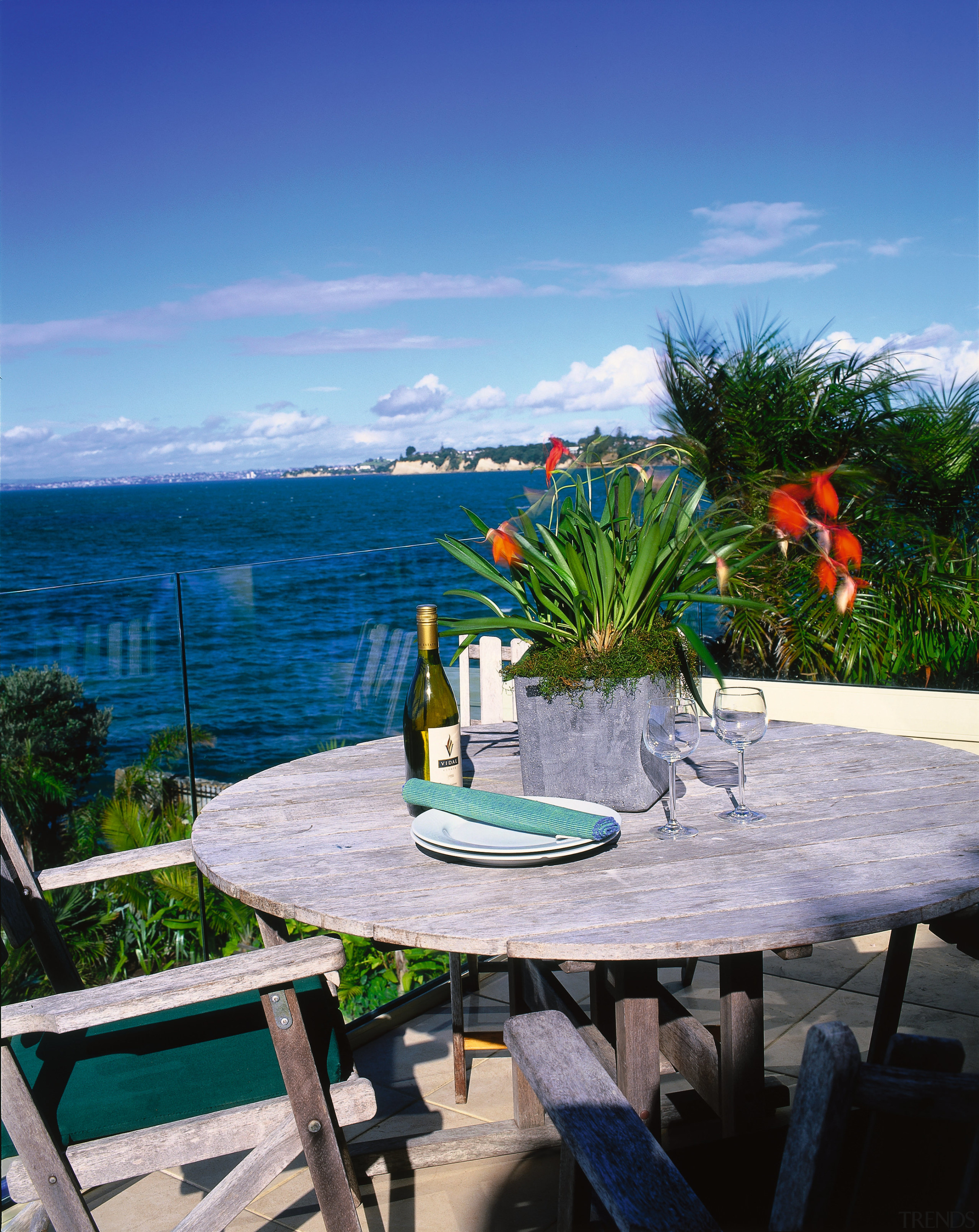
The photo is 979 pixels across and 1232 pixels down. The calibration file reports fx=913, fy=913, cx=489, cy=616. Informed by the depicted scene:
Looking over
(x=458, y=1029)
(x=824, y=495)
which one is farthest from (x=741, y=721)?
(x=458, y=1029)

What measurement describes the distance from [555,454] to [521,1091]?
1.25m

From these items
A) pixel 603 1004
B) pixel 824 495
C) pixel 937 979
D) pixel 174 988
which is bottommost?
pixel 937 979

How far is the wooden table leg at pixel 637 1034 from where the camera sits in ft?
4.04

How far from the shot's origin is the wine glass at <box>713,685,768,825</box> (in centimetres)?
133

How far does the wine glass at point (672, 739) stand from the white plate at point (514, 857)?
0.14m

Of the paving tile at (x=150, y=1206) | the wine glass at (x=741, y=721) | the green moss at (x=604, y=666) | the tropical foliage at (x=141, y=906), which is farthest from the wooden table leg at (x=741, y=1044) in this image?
the tropical foliage at (x=141, y=906)

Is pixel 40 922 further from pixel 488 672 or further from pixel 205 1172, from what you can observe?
pixel 488 672

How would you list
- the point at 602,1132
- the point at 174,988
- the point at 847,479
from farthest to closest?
1. the point at 847,479
2. the point at 174,988
3. the point at 602,1132

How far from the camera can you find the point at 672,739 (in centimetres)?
125

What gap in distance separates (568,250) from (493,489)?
14.9 meters

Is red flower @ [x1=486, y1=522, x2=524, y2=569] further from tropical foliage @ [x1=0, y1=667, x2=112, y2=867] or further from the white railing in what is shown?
tropical foliage @ [x1=0, y1=667, x2=112, y2=867]

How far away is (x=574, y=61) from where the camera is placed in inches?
749

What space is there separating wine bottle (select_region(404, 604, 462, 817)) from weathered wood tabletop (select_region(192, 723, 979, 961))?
0.27 feet

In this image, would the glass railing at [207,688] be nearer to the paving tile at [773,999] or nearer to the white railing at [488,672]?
the white railing at [488,672]
